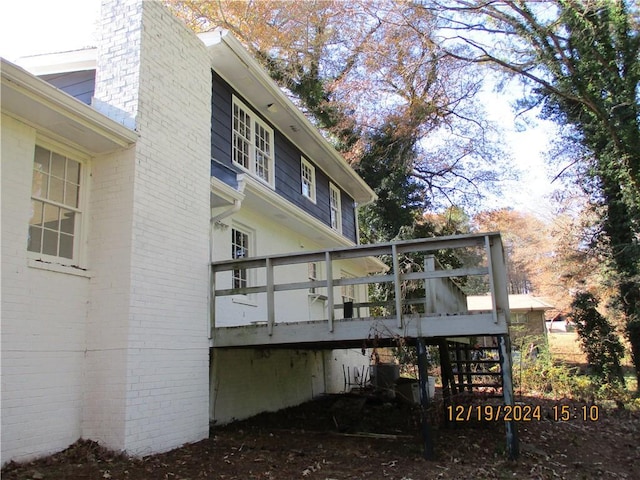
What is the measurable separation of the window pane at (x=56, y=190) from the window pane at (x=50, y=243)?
0.43 m

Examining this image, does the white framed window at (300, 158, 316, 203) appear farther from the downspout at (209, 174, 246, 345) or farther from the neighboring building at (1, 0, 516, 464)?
the downspout at (209, 174, 246, 345)

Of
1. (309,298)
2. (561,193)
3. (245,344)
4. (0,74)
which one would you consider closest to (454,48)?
(561,193)

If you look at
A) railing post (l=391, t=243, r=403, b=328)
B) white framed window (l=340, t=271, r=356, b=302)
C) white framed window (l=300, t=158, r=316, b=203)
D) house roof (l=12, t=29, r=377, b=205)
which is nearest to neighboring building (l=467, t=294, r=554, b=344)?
white framed window (l=340, t=271, r=356, b=302)

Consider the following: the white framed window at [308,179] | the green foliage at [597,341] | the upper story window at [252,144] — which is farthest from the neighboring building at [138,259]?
the green foliage at [597,341]

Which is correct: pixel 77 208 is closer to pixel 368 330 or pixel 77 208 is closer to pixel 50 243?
pixel 50 243

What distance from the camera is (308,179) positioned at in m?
14.6

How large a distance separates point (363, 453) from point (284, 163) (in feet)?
25.1

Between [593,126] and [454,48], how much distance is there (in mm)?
5986

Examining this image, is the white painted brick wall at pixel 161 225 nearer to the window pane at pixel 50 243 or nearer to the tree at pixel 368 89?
the window pane at pixel 50 243

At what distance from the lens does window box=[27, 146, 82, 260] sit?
5.93 meters

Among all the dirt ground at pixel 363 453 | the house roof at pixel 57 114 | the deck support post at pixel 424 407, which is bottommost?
the dirt ground at pixel 363 453

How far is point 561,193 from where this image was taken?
20.0 m

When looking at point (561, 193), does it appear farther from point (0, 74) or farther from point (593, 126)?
point (0, 74)

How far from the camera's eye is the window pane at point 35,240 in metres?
5.77
